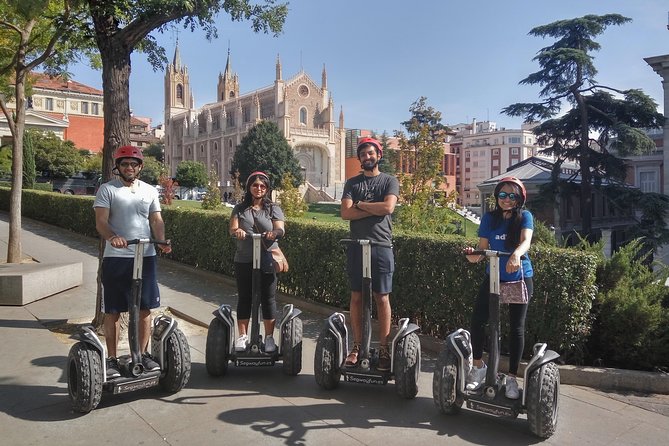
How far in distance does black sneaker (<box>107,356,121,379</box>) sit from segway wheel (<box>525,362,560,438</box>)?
2.94 meters

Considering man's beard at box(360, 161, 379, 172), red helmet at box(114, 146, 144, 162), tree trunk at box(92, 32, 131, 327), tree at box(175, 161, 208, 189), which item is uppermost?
tree at box(175, 161, 208, 189)

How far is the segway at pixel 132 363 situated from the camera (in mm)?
3678

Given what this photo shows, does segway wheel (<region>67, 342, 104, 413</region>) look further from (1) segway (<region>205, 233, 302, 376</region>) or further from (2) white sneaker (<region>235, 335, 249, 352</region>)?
(2) white sneaker (<region>235, 335, 249, 352</region>)

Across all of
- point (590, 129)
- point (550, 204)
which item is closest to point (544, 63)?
point (590, 129)

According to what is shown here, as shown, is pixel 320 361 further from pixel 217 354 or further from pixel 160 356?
pixel 160 356

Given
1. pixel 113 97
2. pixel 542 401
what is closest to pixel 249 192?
pixel 113 97

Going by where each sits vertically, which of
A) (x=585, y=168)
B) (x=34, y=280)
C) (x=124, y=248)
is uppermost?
(x=585, y=168)

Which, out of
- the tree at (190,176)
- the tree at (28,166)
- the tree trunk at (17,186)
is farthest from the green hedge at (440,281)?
the tree at (190,176)

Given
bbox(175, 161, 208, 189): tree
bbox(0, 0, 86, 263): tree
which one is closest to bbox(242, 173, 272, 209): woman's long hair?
bbox(0, 0, 86, 263): tree

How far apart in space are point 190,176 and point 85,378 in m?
68.2

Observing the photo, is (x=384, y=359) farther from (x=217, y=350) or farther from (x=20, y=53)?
(x=20, y=53)

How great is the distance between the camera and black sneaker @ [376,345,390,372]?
163 inches

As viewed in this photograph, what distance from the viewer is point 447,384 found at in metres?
3.63

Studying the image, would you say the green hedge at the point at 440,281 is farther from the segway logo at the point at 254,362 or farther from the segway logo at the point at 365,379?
the segway logo at the point at 254,362
